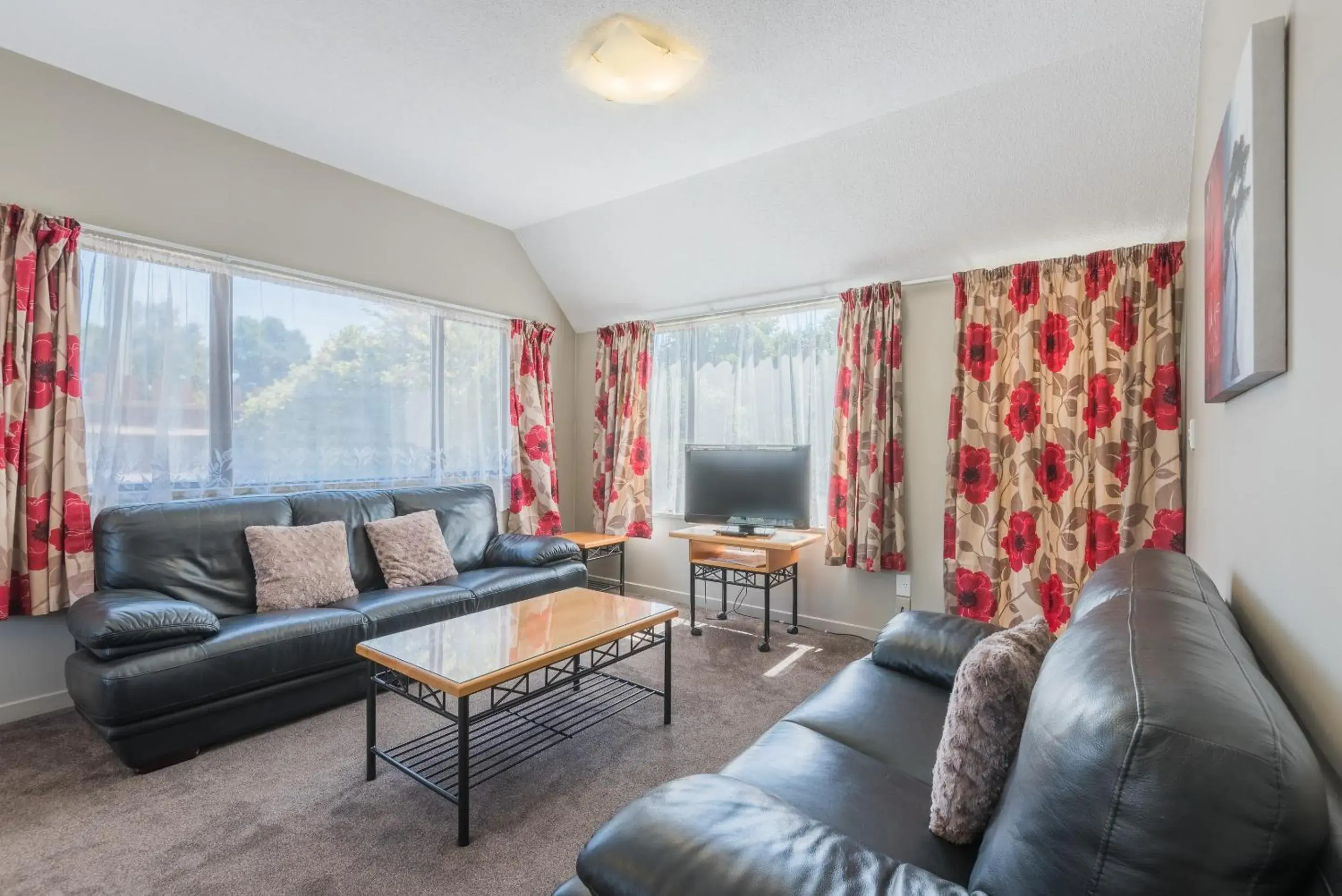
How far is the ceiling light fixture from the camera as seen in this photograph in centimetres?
227

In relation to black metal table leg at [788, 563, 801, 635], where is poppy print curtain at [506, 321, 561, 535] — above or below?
above

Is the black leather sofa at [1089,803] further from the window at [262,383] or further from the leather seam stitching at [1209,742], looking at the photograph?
the window at [262,383]

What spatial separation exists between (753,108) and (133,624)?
10.5ft

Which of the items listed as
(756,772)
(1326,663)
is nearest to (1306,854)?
(1326,663)

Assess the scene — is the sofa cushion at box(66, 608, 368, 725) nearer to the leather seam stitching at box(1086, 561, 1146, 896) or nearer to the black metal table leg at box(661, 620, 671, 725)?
the black metal table leg at box(661, 620, 671, 725)

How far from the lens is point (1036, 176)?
2920 mm

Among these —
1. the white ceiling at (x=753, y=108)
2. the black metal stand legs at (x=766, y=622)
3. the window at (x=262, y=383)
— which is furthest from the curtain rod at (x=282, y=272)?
the black metal stand legs at (x=766, y=622)

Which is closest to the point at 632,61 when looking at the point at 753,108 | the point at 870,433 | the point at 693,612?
the point at 753,108

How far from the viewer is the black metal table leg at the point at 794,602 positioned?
3.77 m

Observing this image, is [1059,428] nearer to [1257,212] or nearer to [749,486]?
[749,486]

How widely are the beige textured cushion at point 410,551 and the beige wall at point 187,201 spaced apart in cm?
131

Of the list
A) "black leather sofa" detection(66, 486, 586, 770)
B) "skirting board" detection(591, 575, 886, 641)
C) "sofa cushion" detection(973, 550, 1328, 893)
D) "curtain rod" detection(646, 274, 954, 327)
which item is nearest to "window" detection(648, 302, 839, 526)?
"curtain rod" detection(646, 274, 954, 327)

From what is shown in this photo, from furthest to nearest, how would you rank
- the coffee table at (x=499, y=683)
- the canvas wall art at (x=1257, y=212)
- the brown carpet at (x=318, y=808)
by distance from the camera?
1. the coffee table at (x=499, y=683)
2. the brown carpet at (x=318, y=808)
3. the canvas wall art at (x=1257, y=212)

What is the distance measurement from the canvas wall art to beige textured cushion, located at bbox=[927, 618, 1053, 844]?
0.71 metres
